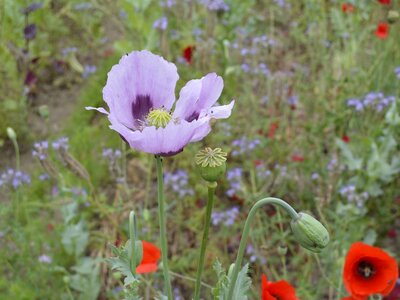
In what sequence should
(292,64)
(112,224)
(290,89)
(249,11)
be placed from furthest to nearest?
(249,11) < (292,64) < (290,89) < (112,224)

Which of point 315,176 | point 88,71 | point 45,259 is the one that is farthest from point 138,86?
point 88,71

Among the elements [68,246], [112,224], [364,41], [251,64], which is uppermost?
[364,41]

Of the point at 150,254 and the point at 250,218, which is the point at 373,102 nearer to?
the point at 150,254

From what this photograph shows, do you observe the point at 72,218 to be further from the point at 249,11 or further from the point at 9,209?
the point at 249,11

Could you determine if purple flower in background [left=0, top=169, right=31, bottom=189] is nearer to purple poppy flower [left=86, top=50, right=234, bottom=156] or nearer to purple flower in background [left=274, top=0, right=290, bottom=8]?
purple poppy flower [left=86, top=50, right=234, bottom=156]

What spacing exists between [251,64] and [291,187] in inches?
34.7

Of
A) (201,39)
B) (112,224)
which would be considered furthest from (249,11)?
(112,224)

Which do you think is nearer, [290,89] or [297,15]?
[290,89]

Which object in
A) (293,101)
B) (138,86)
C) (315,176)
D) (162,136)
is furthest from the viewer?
(293,101)

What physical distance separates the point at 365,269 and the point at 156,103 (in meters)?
0.88

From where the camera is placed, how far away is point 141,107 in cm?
116

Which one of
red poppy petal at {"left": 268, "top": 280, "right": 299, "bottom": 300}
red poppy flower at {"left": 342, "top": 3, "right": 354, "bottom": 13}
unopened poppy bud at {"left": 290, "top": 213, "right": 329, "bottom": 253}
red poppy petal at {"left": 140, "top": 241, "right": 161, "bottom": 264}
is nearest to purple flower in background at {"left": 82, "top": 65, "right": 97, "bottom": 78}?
red poppy flower at {"left": 342, "top": 3, "right": 354, "bottom": 13}

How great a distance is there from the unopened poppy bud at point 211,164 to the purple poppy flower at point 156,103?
1.4 inches

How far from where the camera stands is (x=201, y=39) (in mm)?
3184
